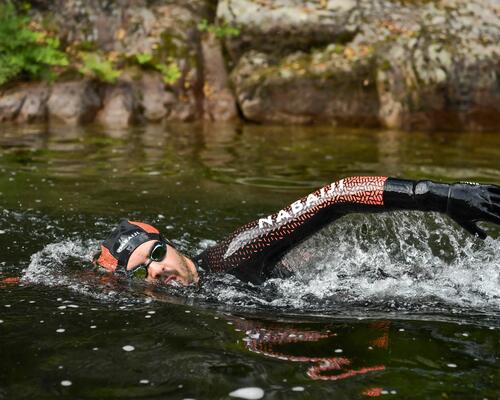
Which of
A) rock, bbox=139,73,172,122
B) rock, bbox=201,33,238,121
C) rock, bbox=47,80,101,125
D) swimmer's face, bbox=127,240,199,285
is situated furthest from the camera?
rock, bbox=201,33,238,121

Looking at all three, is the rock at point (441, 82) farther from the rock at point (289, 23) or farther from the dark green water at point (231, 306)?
the dark green water at point (231, 306)

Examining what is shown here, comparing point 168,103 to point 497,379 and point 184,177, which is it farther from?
point 497,379

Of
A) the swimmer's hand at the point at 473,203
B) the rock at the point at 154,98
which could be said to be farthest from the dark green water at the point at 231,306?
the rock at the point at 154,98

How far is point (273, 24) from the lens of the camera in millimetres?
14344

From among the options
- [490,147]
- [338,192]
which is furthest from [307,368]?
[490,147]

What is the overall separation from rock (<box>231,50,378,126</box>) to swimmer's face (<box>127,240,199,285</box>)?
29.4ft

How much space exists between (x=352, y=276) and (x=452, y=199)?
145 cm

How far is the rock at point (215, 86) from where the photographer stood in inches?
572

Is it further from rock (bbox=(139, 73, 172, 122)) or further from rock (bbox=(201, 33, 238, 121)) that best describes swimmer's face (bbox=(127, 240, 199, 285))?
rock (bbox=(201, 33, 238, 121))

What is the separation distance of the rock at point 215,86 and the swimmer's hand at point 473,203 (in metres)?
10.3

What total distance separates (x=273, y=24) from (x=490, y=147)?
4980 millimetres

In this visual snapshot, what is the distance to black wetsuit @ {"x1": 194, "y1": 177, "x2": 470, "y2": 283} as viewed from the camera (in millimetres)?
4527

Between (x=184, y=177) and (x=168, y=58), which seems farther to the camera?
(x=168, y=58)

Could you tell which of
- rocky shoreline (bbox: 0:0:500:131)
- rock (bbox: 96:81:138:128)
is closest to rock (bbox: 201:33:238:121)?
rocky shoreline (bbox: 0:0:500:131)
